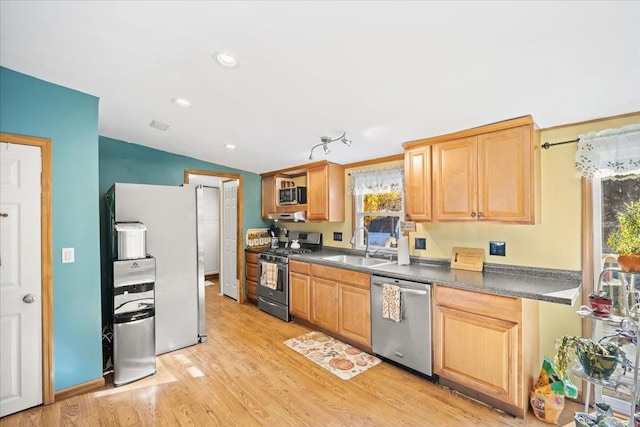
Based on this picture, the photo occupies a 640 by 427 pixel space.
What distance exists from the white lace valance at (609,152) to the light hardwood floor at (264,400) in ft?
5.76

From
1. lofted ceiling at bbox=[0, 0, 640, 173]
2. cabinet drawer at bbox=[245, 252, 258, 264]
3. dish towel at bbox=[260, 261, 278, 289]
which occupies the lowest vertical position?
dish towel at bbox=[260, 261, 278, 289]

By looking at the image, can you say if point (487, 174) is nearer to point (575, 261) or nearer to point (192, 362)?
point (575, 261)

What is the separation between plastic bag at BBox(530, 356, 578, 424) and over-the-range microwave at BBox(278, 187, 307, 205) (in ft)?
10.4

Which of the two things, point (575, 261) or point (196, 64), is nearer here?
point (196, 64)

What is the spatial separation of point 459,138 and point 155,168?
374cm

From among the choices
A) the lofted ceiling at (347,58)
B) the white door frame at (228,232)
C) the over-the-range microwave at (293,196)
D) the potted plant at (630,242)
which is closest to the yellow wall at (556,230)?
the lofted ceiling at (347,58)

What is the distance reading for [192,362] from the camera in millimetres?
2889

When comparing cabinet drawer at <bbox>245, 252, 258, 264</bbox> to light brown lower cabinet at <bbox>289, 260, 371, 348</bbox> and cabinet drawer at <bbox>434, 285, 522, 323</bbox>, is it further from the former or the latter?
cabinet drawer at <bbox>434, 285, 522, 323</bbox>

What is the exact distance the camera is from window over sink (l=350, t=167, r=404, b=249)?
3555mm

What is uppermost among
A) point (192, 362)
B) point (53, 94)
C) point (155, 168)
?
point (53, 94)

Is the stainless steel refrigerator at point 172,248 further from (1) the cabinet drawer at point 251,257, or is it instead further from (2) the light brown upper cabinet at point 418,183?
(2) the light brown upper cabinet at point 418,183

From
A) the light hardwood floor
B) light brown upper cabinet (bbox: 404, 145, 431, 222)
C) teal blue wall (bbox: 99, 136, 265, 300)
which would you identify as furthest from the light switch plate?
light brown upper cabinet (bbox: 404, 145, 431, 222)

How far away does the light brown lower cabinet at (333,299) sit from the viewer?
301 centimetres

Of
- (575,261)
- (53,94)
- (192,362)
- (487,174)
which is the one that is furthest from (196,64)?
(575,261)
